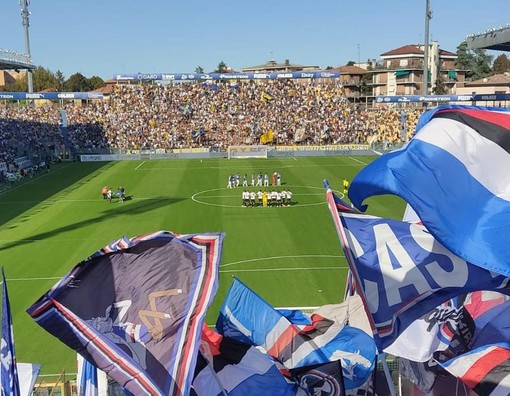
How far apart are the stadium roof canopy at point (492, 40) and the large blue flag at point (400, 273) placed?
139 feet

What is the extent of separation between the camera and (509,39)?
145 ft

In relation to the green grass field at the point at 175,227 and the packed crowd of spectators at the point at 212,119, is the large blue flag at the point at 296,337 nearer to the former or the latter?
the green grass field at the point at 175,227

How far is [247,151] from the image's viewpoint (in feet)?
185

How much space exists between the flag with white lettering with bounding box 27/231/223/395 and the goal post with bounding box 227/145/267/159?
159ft

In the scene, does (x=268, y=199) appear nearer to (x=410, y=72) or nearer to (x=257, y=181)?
(x=257, y=181)

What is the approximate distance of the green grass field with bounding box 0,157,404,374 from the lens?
63.0 ft

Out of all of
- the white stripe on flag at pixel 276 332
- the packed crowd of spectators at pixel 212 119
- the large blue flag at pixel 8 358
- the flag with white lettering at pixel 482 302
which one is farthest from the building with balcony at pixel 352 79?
the large blue flag at pixel 8 358

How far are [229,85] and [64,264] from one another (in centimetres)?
5010

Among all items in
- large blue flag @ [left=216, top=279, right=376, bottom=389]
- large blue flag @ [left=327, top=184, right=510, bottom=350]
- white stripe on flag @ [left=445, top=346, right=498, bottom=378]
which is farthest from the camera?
large blue flag @ [left=216, top=279, right=376, bottom=389]

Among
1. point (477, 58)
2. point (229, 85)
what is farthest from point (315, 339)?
point (477, 58)

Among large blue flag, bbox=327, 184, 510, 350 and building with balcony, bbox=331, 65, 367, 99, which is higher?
building with balcony, bbox=331, 65, 367, 99

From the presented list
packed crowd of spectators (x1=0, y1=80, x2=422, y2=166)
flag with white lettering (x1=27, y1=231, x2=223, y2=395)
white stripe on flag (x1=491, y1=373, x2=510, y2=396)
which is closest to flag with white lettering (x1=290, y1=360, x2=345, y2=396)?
flag with white lettering (x1=27, y1=231, x2=223, y2=395)

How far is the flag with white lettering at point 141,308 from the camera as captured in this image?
677cm

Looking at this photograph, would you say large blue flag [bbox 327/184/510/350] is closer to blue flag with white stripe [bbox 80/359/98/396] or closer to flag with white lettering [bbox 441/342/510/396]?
flag with white lettering [bbox 441/342/510/396]
